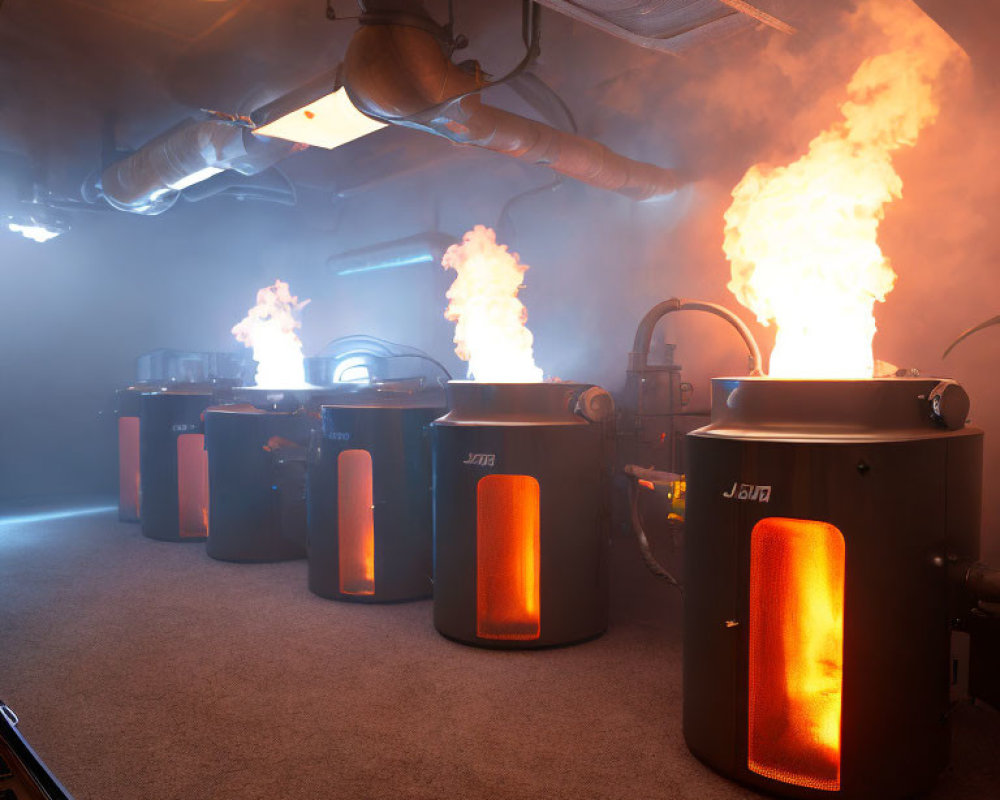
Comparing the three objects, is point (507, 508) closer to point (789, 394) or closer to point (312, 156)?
point (789, 394)

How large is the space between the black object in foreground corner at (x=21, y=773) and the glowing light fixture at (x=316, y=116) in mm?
3430

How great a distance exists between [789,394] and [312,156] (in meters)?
6.90

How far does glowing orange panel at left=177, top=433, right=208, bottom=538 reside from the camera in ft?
21.6

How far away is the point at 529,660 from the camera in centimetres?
363

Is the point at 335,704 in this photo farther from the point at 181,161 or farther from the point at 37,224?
the point at 37,224

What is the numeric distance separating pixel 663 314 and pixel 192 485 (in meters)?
4.54

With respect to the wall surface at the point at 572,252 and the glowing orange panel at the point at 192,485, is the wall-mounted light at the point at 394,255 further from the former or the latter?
the glowing orange panel at the point at 192,485

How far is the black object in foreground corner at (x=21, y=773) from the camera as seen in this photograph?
1966 millimetres

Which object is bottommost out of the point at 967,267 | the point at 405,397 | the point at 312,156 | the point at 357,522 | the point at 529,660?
the point at 529,660

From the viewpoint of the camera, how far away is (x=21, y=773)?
82.1 inches

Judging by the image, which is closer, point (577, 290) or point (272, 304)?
point (577, 290)

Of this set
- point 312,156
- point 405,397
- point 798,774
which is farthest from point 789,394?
point 312,156

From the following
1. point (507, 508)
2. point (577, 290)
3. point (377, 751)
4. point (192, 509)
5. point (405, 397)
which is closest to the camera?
point (377, 751)

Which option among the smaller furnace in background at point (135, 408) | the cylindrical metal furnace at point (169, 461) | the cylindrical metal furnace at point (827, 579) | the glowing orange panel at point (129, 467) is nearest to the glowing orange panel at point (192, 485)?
the cylindrical metal furnace at point (169, 461)
